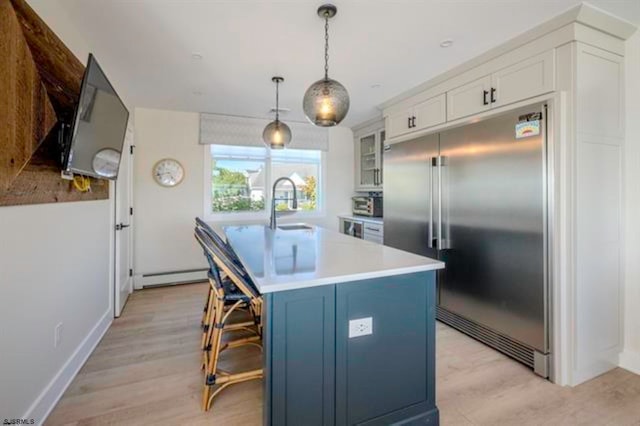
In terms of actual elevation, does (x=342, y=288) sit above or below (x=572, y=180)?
below

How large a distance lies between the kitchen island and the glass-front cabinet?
118 inches

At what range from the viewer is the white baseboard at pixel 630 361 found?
7.18 ft

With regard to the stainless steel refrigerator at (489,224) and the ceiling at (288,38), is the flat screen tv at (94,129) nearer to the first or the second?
the ceiling at (288,38)

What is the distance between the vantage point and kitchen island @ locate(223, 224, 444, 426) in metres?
1.34

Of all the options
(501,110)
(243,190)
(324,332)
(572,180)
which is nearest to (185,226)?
(243,190)

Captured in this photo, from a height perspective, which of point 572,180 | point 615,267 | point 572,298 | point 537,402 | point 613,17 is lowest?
point 537,402

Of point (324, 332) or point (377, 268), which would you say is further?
point (377, 268)

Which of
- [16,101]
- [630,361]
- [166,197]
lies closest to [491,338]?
[630,361]

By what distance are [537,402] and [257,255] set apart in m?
1.92

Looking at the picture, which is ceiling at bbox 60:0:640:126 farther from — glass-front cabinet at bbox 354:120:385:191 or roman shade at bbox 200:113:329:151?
glass-front cabinet at bbox 354:120:385:191

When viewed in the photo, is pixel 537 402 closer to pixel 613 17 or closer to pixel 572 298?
pixel 572 298

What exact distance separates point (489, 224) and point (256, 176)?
3355 mm

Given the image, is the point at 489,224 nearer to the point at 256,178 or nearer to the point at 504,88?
the point at 504,88

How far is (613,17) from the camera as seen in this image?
6.48 feet
